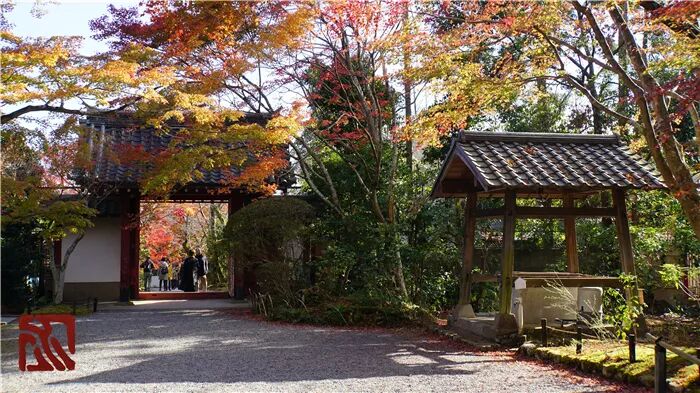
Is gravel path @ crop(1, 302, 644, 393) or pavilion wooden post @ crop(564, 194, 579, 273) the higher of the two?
pavilion wooden post @ crop(564, 194, 579, 273)

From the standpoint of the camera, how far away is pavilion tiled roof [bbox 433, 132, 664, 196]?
329 inches

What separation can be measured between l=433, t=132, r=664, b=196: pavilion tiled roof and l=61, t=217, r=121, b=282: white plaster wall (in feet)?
30.1

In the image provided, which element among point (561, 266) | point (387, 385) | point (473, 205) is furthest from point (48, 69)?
point (561, 266)

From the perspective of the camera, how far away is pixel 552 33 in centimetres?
888

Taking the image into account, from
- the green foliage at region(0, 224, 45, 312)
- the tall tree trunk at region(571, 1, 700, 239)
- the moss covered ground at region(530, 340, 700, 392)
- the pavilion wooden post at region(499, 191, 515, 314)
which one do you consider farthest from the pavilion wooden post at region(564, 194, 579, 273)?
the green foliage at region(0, 224, 45, 312)

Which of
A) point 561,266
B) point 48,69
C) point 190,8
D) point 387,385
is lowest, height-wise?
point 387,385

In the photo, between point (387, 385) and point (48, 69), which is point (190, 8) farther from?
point (387, 385)

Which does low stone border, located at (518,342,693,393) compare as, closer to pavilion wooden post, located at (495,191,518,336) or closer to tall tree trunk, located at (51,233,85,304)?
pavilion wooden post, located at (495,191,518,336)

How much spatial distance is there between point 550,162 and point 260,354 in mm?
4758

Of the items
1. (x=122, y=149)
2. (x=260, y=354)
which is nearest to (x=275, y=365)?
(x=260, y=354)

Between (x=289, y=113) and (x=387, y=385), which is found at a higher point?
(x=289, y=113)

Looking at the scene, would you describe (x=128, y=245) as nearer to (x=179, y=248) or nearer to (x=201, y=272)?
(x=201, y=272)

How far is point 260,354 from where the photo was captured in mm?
8344

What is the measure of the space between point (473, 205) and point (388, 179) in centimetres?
389
